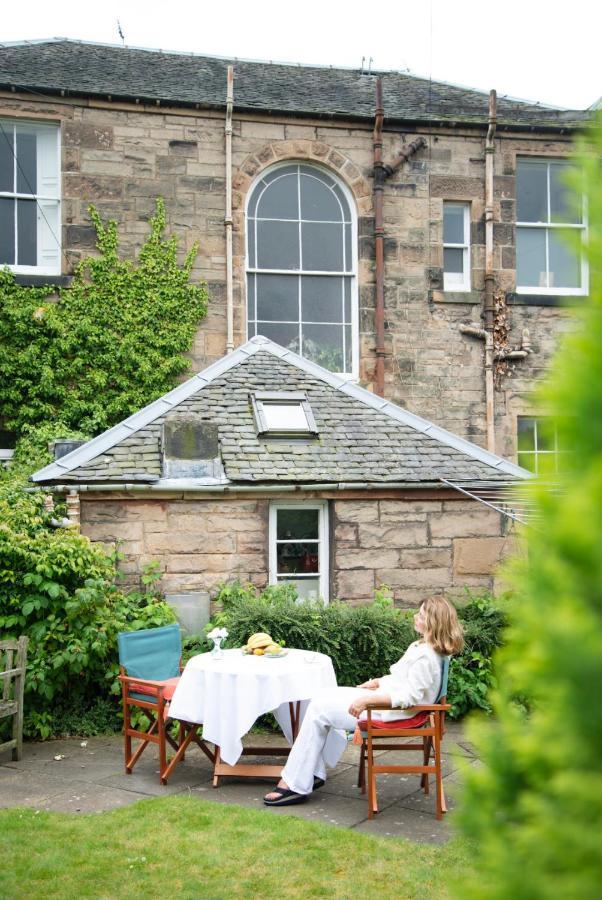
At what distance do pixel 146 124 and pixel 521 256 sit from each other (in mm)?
6755

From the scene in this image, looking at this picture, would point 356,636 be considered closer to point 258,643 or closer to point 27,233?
point 258,643

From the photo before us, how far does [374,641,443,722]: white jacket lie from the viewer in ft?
19.9

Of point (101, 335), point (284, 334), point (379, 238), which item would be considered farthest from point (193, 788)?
point (379, 238)

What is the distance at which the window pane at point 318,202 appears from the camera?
1536cm

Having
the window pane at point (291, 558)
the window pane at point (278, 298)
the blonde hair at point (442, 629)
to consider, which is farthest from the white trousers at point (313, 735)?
the window pane at point (278, 298)

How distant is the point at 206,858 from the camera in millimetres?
5219

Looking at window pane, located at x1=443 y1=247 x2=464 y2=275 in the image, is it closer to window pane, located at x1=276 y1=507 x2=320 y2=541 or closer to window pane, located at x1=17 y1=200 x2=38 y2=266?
window pane, located at x1=17 y1=200 x2=38 y2=266

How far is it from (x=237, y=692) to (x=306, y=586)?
353 cm

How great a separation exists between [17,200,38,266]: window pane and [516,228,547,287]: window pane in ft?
26.8

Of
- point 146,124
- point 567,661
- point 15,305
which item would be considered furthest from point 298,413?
point 567,661

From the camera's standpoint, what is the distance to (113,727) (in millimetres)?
8281

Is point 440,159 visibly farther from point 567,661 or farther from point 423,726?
point 567,661

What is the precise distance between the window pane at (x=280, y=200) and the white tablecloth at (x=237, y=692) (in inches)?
399

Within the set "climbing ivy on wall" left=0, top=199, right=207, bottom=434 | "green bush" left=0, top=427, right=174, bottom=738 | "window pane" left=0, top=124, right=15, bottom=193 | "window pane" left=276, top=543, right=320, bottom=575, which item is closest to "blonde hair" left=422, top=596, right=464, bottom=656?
"green bush" left=0, top=427, right=174, bottom=738
